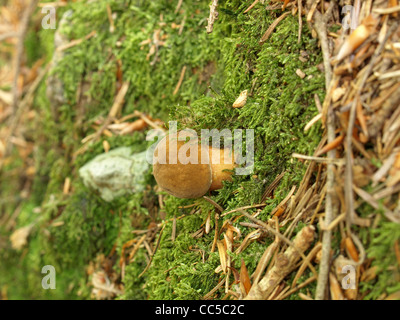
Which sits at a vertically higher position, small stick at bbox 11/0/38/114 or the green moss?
small stick at bbox 11/0/38/114

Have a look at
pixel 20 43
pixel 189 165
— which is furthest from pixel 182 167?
pixel 20 43

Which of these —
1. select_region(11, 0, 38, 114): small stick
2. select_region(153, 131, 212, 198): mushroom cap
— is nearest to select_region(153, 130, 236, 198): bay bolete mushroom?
select_region(153, 131, 212, 198): mushroom cap

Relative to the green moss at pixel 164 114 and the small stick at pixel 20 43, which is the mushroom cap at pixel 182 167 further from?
the small stick at pixel 20 43

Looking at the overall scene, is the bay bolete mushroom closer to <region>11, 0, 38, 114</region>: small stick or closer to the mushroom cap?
the mushroom cap

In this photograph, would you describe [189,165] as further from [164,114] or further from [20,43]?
[20,43]

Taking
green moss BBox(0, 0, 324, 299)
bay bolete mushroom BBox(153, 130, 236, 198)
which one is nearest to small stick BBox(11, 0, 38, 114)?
green moss BBox(0, 0, 324, 299)

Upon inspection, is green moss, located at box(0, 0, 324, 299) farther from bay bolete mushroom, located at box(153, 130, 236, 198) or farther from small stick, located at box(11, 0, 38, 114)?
small stick, located at box(11, 0, 38, 114)

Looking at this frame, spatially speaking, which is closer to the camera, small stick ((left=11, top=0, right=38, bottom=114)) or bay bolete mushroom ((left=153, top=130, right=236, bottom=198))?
bay bolete mushroom ((left=153, top=130, right=236, bottom=198))
